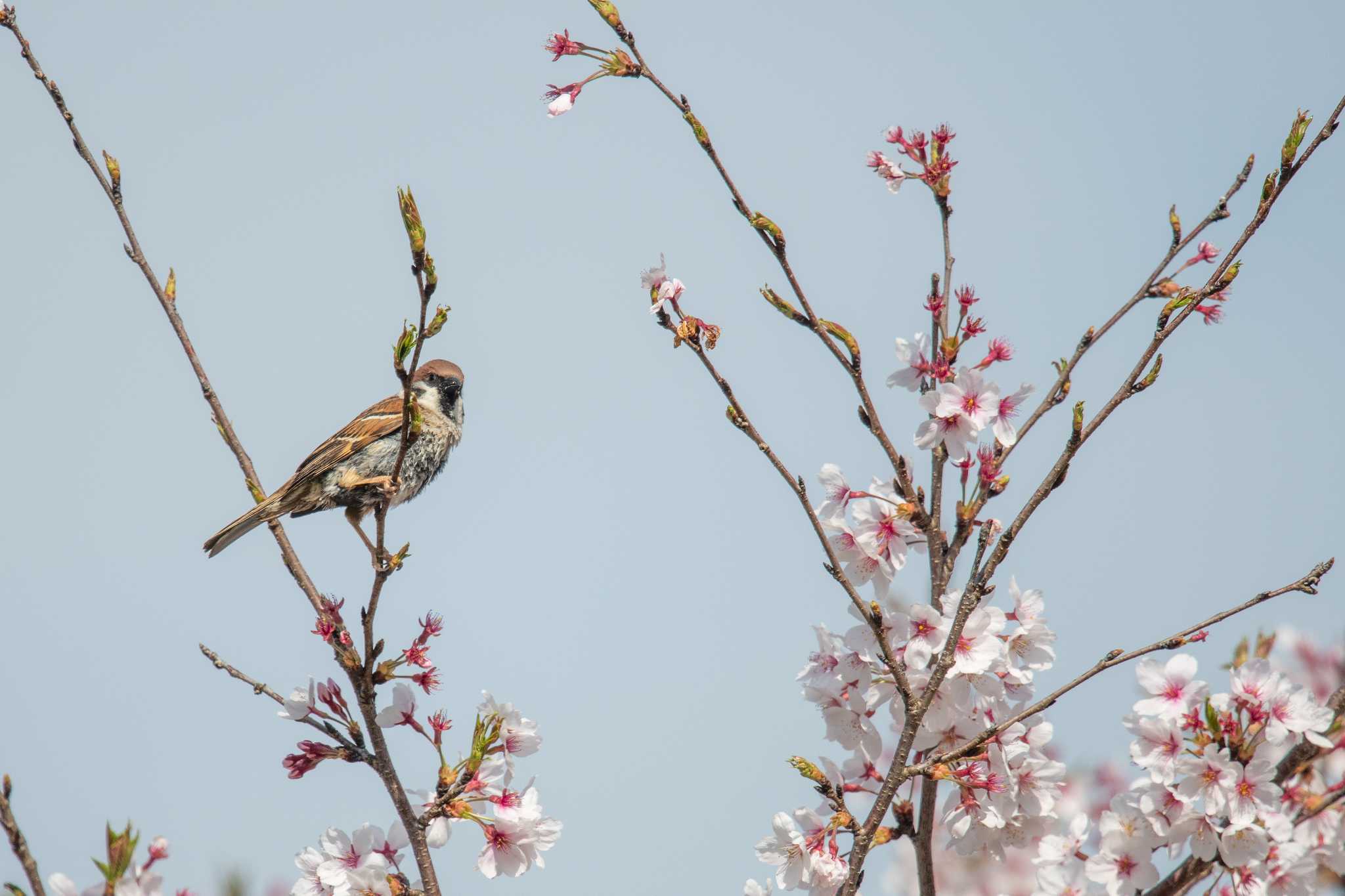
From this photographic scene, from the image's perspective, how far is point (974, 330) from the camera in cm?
385

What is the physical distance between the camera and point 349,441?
7258 mm

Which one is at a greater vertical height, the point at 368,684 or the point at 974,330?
the point at 974,330

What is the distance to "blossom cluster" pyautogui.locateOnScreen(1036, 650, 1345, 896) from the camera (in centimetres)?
379

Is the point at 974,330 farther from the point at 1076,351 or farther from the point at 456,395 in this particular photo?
the point at 456,395

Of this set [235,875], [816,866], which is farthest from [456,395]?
[816,866]

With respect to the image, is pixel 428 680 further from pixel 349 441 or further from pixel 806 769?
pixel 349 441

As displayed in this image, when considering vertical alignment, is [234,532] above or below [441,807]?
above

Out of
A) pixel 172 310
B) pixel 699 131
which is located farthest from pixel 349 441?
pixel 699 131

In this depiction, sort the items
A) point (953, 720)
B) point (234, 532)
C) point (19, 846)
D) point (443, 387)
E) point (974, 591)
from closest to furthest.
A: point (19, 846) < point (974, 591) < point (953, 720) < point (234, 532) < point (443, 387)

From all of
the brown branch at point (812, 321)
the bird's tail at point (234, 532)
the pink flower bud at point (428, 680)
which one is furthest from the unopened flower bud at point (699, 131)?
the bird's tail at point (234, 532)

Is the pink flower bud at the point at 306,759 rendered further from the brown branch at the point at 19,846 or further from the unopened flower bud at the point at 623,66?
the unopened flower bud at the point at 623,66

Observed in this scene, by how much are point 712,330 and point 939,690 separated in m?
1.30

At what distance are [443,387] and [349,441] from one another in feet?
3.87

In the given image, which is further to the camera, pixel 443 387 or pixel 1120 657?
pixel 443 387
